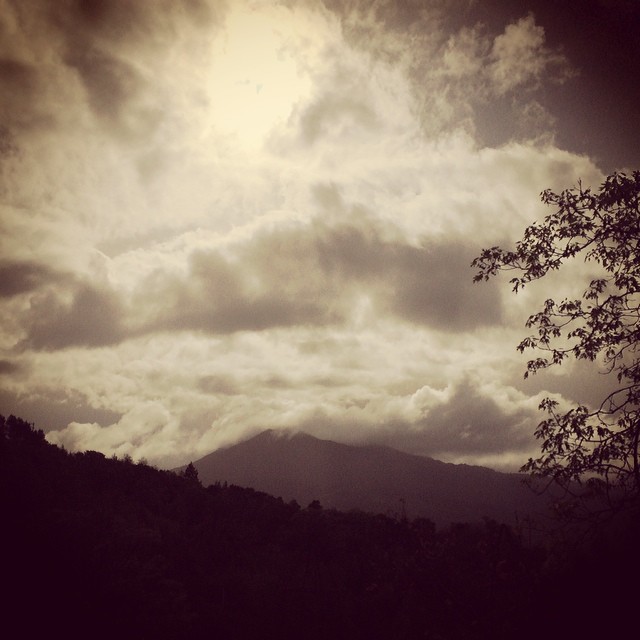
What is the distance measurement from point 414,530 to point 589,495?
50.4 metres

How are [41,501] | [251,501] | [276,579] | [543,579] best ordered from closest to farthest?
[543,579], [41,501], [276,579], [251,501]

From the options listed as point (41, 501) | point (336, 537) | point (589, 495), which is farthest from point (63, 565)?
point (336, 537)

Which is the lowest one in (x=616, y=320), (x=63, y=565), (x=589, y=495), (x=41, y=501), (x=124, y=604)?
(x=124, y=604)

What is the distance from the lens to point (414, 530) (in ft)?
163

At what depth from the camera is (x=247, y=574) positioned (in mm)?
26500

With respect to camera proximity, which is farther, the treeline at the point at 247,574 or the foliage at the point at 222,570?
the foliage at the point at 222,570

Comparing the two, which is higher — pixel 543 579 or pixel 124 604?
pixel 543 579

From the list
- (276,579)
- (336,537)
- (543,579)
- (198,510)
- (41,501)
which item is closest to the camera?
(543,579)

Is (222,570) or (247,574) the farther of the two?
(222,570)

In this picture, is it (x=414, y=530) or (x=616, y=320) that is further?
(x=414, y=530)

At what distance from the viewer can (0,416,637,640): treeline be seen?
8.91 m

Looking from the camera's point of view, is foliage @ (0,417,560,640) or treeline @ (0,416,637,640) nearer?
treeline @ (0,416,637,640)

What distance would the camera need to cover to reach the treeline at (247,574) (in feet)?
29.2

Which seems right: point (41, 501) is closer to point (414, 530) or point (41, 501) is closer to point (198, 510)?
point (198, 510)
